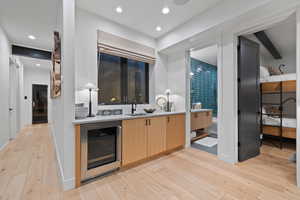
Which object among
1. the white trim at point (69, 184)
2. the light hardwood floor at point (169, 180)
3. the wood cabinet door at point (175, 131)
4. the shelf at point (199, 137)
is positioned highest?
the wood cabinet door at point (175, 131)

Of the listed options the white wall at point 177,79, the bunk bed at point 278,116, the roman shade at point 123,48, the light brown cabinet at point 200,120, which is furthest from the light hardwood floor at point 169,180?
the roman shade at point 123,48

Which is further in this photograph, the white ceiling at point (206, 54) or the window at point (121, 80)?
the white ceiling at point (206, 54)

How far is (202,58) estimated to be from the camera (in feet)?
16.7

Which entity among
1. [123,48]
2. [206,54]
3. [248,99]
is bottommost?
[248,99]

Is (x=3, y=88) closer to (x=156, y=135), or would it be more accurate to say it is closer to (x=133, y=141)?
(x=133, y=141)

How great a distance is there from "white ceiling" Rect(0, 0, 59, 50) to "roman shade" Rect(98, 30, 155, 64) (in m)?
0.91

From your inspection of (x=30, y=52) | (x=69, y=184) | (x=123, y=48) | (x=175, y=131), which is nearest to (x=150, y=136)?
(x=175, y=131)

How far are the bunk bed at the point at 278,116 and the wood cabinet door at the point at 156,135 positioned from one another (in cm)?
278

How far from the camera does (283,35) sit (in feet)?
10.4

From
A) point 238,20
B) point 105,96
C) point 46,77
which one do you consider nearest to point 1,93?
point 105,96

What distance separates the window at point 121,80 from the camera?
2.89 meters

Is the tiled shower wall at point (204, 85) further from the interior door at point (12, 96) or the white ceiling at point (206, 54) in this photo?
the interior door at point (12, 96)

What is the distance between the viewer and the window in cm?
289

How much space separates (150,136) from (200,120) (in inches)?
87.5
